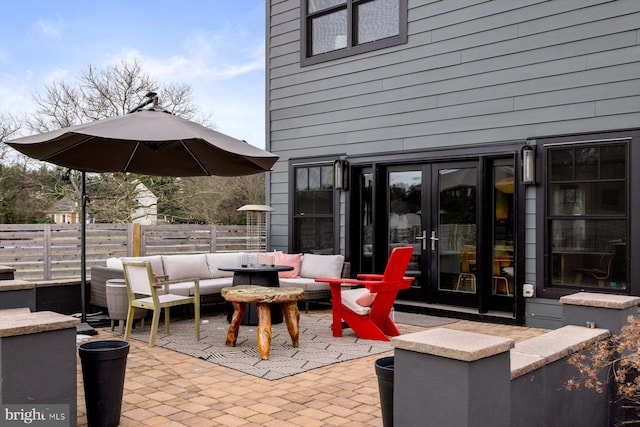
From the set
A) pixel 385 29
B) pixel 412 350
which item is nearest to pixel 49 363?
pixel 412 350

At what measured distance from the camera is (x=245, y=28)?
20922mm

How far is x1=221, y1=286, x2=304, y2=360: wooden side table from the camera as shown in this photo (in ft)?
15.6

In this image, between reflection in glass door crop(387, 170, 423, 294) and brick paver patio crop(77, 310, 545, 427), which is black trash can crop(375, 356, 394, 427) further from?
reflection in glass door crop(387, 170, 423, 294)

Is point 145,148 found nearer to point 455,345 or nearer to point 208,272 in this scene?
point 208,272

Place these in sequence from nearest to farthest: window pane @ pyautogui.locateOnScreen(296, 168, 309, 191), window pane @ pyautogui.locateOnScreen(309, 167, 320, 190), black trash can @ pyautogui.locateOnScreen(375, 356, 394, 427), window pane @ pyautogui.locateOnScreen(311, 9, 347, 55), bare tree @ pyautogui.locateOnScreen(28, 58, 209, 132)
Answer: black trash can @ pyautogui.locateOnScreen(375, 356, 394, 427) < window pane @ pyautogui.locateOnScreen(311, 9, 347, 55) < window pane @ pyautogui.locateOnScreen(309, 167, 320, 190) < window pane @ pyautogui.locateOnScreen(296, 168, 309, 191) < bare tree @ pyautogui.locateOnScreen(28, 58, 209, 132)

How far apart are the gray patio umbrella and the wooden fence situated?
2294 mm

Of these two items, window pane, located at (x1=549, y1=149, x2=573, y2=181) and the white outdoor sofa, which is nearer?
window pane, located at (x1=549, y1=149, x2=573, y2=181)

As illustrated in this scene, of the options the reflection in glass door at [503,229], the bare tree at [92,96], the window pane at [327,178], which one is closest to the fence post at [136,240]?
the window pane at [327,178]

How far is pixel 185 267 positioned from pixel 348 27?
154 inches

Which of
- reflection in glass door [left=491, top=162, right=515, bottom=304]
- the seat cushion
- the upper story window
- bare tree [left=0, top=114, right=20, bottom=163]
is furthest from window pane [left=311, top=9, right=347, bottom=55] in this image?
bare tree [left=0, top=114, right=20, bottom=163]

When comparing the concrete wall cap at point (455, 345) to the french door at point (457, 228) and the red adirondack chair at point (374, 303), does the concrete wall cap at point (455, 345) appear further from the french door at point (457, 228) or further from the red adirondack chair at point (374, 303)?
the french door at point (457, 228)

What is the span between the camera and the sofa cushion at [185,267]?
271 inches

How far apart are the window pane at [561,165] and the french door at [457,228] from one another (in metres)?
0.53

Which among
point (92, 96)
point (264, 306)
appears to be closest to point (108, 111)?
point (92, 96)
